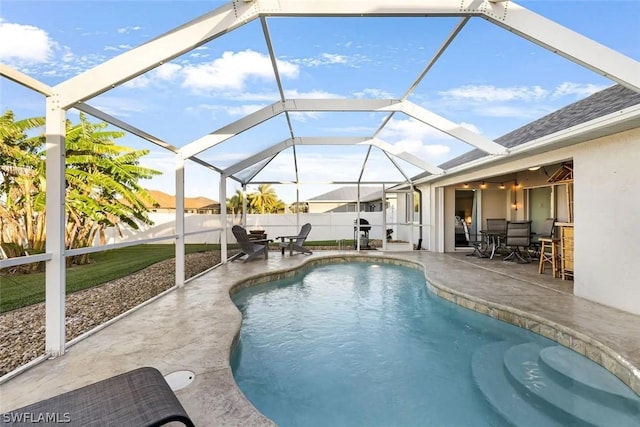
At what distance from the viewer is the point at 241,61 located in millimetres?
5387

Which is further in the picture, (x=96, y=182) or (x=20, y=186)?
(x=96, y=182)

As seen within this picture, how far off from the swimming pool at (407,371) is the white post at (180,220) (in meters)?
1.54

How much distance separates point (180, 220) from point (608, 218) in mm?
7509

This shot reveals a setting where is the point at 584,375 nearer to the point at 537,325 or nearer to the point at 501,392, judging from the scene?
the point at 501,392

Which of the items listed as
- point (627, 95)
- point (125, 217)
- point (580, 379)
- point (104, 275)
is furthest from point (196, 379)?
point (125, 217)

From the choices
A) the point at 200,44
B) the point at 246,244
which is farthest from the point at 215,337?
the point at 246,244

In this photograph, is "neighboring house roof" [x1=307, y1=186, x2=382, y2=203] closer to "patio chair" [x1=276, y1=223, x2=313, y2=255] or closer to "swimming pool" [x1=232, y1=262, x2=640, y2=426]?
"patio chair" [x1=276, y1=223, x2=313, y2=255]

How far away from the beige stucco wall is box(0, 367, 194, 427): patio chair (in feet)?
19.6

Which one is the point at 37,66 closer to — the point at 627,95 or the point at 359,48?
the point at 359,48

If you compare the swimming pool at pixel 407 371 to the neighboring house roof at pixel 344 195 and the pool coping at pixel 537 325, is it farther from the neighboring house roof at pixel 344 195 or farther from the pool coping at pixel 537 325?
the neighboring house roof at pixel 344 195

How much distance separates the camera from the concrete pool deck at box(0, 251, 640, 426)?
2.57m

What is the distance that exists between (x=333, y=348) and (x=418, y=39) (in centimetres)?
481

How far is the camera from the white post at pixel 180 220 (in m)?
6.36

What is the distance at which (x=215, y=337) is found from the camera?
3.76 meters
